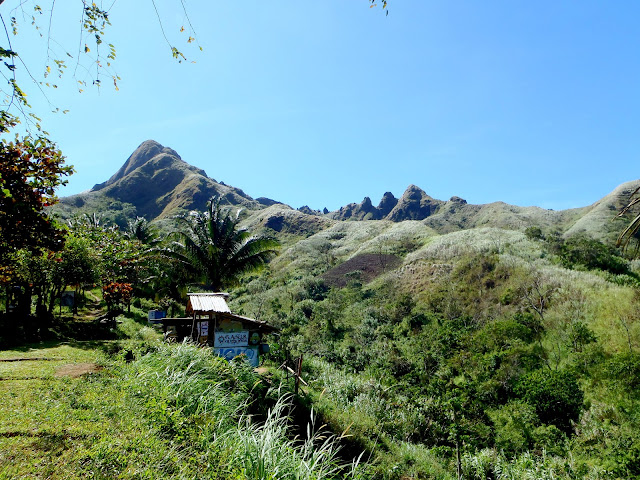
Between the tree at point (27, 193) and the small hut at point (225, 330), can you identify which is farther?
the small hut at point (225, 330)

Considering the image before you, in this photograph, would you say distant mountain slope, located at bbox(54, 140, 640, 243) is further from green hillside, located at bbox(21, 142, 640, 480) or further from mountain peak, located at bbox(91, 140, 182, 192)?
green hillside, located at bbox(21, 142, 640, 480)

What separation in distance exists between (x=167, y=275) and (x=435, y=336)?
1969cm

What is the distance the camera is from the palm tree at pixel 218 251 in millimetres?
18094

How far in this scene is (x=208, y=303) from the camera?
10.6m

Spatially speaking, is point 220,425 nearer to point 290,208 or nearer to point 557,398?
point 557,398

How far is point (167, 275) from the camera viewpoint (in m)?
26.3

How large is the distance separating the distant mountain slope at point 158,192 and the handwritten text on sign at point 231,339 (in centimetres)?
8640

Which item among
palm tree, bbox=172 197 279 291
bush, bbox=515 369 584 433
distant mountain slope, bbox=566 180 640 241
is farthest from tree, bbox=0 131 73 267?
distant mountain slope, bbox=566 180 640 241

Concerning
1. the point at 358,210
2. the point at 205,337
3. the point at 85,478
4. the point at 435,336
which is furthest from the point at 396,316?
the point at 358,210

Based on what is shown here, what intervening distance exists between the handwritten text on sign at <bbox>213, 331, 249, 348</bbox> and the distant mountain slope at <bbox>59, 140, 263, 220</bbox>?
86400 mm

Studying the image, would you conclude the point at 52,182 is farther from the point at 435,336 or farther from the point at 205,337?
the point at 435,336

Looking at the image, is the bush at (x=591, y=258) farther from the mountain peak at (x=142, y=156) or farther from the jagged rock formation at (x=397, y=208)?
the mountain peak at (x=142, y=156)

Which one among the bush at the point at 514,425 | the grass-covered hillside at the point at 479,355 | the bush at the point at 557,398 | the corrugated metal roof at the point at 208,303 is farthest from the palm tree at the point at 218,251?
the bush at the point at 557,398

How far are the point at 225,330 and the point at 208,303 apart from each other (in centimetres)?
96
